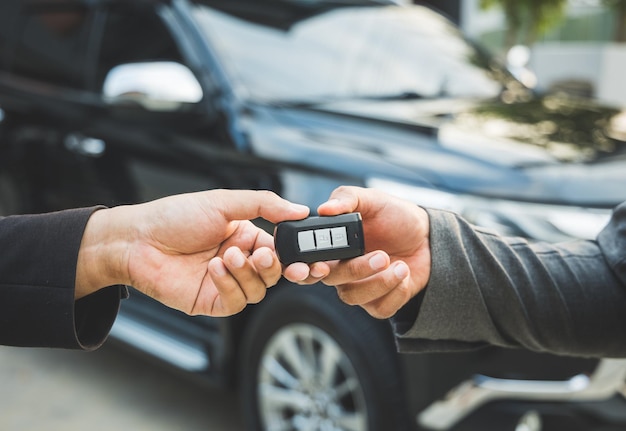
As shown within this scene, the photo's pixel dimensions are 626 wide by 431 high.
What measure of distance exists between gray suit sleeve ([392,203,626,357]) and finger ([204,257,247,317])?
0.31 meters

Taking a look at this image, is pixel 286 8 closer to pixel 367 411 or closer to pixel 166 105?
pixel 166 105

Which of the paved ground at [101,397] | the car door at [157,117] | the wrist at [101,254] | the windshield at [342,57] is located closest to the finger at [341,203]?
the wrist at [101,254]

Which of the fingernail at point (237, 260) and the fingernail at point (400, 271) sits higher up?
the fingernail at point (237, 260)

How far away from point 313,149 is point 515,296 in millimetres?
1221

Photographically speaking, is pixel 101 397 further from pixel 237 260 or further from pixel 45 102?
pixel 237 260

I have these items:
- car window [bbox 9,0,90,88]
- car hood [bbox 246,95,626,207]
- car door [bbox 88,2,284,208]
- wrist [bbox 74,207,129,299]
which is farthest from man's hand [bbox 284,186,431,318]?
car window [bbox 9,0,90,88]

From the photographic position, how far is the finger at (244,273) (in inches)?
48.4

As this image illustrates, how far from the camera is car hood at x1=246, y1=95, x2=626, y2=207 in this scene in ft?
7.69

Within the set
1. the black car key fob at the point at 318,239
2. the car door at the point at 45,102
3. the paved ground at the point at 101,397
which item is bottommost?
the paved ground at the point at 101,397

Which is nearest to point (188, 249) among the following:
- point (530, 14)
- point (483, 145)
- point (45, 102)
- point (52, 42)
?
point (483, 145)

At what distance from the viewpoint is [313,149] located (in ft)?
8.42

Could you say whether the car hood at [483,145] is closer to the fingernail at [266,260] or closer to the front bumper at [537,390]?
the front bumper at [537,390]

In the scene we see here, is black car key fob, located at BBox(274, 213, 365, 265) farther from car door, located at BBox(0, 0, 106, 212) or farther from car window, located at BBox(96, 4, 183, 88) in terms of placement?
car door, located at BBox(0, 0, 106, 212)

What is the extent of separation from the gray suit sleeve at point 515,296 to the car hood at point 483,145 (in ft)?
2.66
